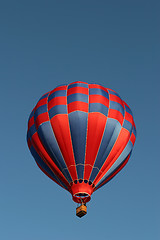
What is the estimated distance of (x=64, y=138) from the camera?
2661 cm

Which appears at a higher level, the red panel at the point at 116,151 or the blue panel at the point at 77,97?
the blue panel at the point at 77,97

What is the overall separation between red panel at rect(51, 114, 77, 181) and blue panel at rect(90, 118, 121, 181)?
3.56 ft

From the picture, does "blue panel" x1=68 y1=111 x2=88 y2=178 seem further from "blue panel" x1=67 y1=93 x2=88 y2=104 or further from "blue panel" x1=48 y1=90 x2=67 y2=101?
"blue panel" x1=48 y1=90 x2=67 y2=101

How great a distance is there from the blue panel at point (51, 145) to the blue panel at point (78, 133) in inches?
28.2

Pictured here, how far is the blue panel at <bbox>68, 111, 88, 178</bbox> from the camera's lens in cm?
2642

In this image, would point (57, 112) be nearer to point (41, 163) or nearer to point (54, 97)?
point (54, 97)

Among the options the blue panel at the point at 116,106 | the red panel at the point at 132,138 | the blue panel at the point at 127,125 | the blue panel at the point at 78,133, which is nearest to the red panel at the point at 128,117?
the blue panel at the point at 127,125

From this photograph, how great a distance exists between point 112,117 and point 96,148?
5.83 feet

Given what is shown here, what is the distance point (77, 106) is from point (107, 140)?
7.05 feet

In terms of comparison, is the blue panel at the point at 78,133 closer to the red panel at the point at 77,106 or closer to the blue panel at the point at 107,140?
the red panel at the point at 77,106

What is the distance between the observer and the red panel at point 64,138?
86.6 feet

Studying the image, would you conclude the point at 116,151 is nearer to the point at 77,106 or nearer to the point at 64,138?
the point at 64,138

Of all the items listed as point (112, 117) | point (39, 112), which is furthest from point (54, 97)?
point (112, 117)

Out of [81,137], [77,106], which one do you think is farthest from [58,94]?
[81,137]
